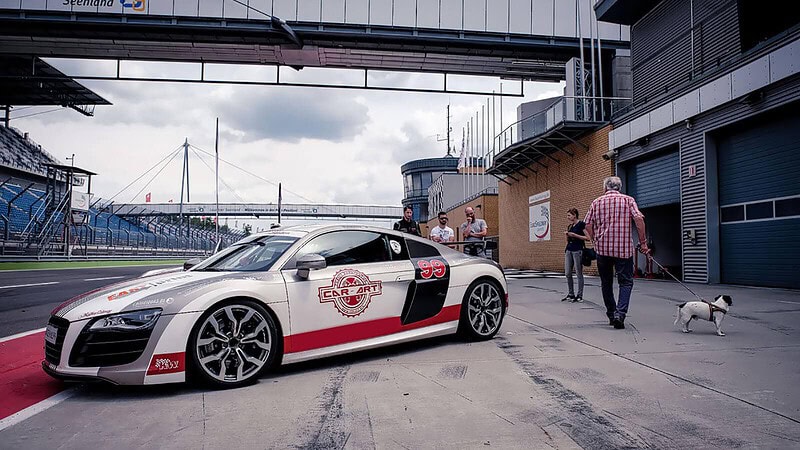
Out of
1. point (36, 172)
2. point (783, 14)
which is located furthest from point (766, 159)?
point (36, 172)

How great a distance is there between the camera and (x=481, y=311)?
232 inches

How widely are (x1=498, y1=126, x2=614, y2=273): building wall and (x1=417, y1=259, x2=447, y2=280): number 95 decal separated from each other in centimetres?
1329

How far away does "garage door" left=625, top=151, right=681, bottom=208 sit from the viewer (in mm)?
14516

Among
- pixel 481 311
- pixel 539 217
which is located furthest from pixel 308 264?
pixel 539 217

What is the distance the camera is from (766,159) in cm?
1143

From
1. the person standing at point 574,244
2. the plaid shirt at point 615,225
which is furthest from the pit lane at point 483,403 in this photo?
the person standing at point 574,244

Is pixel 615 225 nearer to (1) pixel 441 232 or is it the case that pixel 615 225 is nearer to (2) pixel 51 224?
(1) pixel 441 232

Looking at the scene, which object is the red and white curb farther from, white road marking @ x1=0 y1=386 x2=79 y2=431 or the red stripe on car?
the red stripe on car

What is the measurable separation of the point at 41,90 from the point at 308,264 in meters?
38.8

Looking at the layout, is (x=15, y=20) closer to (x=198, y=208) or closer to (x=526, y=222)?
(x=526, y=222)

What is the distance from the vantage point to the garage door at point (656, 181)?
14.5m

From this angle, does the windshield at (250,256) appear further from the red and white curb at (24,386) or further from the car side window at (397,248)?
the red and white curb at (24,386)

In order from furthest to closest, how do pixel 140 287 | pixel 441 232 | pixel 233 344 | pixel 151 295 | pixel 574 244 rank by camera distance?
1. pixel 441 232
2. pixel 574 244
3. pixel 140 287
4. pixel 233 344
5. pixel 151 295

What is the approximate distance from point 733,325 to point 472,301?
335 centimetres
